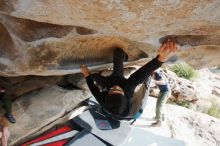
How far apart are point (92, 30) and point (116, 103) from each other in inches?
33.5

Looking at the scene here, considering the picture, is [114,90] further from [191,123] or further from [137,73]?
[191,123]

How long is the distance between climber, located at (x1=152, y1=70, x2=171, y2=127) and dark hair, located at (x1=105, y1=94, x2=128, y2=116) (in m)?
2.37

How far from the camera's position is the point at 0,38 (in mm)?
3902

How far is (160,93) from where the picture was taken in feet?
21.1

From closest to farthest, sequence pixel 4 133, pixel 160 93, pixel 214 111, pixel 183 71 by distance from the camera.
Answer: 1. pixel 4 133
2. pixel 160 93
3. pixel 214 111
4. pixel 183 71

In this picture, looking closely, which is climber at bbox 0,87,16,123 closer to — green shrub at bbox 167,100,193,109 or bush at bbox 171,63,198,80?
green shrub at bbox 167,100,193,109

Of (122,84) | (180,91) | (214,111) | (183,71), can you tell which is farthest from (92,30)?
(183,71)

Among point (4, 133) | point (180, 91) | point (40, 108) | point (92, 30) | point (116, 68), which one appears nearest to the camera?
A: point (92, 30)

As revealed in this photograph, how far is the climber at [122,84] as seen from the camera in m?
3.60

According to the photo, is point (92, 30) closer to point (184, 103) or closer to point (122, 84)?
point (122, 84)

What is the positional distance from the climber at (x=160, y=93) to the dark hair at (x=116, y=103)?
237cm

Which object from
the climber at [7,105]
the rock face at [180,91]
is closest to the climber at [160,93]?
the rock face at [180,91]

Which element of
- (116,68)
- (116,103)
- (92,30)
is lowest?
(116,103)

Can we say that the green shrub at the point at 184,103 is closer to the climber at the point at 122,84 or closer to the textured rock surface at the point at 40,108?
the textured rock surface at the point at 40,108
